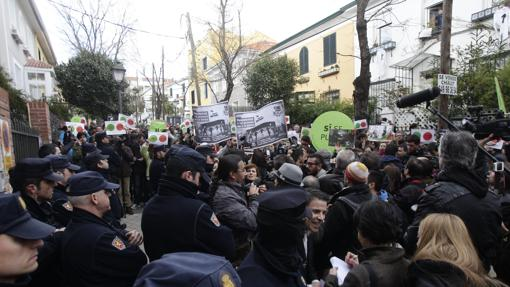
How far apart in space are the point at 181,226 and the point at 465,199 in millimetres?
2060

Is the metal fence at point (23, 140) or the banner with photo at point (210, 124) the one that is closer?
the metal fence at point (23, 140)

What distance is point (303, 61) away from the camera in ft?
93.4

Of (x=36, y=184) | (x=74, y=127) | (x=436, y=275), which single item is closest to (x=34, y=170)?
(x=36, y=184)

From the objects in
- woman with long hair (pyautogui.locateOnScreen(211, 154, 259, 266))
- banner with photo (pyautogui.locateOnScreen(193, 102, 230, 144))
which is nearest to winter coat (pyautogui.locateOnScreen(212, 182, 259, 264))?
woman with long hair (pyautogui.locateOnScreen(211, 154, 259, 266))

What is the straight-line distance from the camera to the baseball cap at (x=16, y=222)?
5.74 ft

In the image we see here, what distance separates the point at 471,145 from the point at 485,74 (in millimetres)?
9972

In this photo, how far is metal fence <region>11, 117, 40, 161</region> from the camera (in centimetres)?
642

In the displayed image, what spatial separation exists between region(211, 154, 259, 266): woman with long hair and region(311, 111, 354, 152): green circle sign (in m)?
4.37

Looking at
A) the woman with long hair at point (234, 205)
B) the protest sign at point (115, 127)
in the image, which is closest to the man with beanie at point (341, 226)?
the woman with long hair at point (234, 205)

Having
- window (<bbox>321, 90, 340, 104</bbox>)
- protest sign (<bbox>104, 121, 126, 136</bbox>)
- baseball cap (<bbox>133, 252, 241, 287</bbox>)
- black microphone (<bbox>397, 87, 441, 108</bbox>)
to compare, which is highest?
window (<bbox>321, 90, 340, 104</bbox>)

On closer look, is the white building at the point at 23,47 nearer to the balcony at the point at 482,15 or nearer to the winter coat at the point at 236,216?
the winter coat at the point at 236,216

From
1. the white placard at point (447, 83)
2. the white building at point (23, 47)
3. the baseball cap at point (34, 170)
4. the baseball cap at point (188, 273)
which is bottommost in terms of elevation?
the baseball cap at point (188, 273)

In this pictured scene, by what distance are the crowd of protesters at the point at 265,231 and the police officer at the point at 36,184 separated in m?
0.01

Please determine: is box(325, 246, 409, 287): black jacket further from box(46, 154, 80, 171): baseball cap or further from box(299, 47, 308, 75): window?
box(299, 47, 308, 75): window
